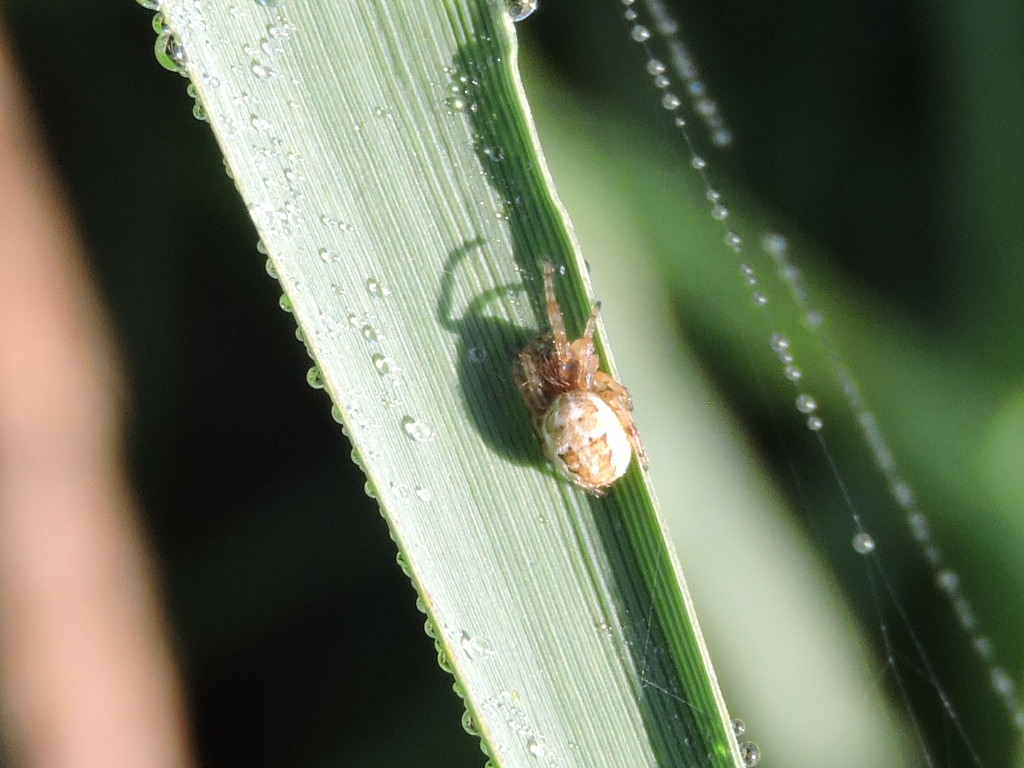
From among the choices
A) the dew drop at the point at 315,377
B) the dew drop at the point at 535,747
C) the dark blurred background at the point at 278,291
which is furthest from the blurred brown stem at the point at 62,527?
the dew drop at the point at 535,747

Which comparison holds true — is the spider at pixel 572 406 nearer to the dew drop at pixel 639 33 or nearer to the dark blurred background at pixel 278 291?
the dark blurred background at pixel 278 291

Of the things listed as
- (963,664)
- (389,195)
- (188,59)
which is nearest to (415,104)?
(389,195)

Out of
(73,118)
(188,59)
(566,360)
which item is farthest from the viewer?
(73,118)

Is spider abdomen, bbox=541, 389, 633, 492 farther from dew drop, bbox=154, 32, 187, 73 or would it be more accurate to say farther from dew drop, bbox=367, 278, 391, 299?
dew drop, bbox=154, 32, 187, 73


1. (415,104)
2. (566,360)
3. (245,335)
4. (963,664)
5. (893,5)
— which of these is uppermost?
(893,5)

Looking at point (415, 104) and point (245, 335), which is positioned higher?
point (245, 335)

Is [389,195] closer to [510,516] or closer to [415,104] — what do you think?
[415,104]

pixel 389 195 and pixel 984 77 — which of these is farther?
pixel 984 77

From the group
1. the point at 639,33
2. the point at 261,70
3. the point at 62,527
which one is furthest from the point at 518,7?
the point at 62,527
